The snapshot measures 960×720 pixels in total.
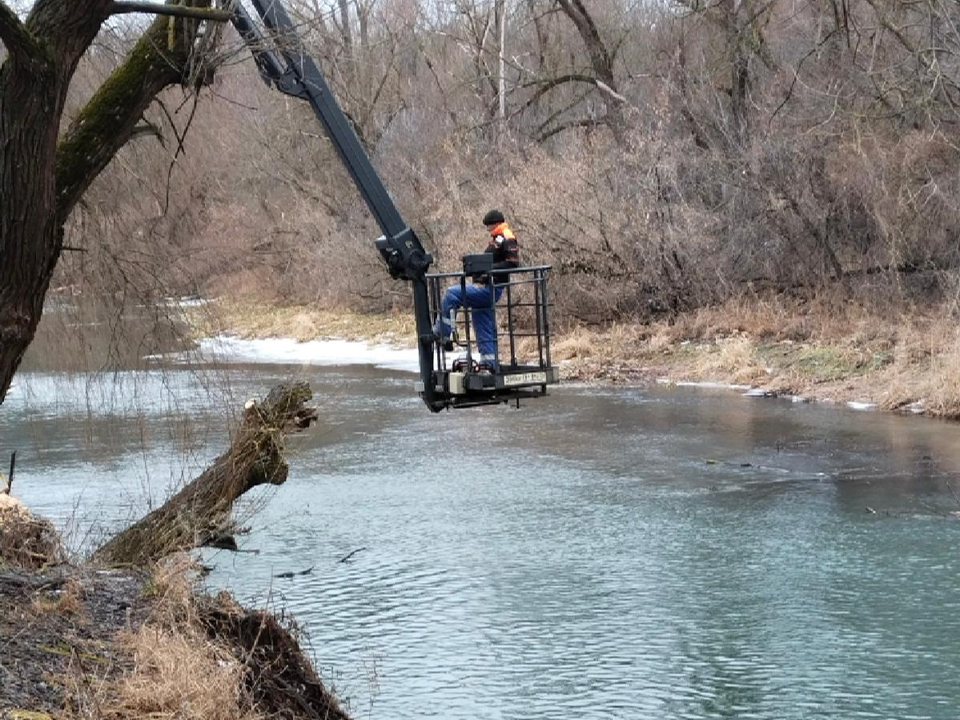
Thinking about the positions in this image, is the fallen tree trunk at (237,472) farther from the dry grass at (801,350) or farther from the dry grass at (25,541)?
the dry grass at (801,350)

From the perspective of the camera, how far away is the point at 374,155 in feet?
131

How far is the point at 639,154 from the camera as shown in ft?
92.5

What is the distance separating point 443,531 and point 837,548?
13.2 ft

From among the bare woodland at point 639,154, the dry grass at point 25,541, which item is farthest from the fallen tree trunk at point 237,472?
the bare woodland at point 639,154

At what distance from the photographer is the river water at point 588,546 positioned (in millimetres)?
9688

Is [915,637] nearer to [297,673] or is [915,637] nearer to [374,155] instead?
[297,673]

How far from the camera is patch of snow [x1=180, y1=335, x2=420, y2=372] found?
30703 millimetres

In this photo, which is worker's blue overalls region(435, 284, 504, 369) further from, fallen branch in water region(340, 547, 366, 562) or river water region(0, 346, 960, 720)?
fallen branch in water region(340, 547, 366, 562)

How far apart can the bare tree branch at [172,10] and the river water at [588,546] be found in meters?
4.59

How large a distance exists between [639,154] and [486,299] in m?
17.9

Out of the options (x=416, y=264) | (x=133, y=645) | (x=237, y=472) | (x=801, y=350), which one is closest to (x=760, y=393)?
(x=801, y=350)

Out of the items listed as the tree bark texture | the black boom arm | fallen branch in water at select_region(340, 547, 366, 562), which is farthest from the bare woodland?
the tree bark texture

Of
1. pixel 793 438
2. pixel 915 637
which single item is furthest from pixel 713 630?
pixel 793 438

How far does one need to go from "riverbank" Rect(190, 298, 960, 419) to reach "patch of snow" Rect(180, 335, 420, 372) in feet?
12.9
